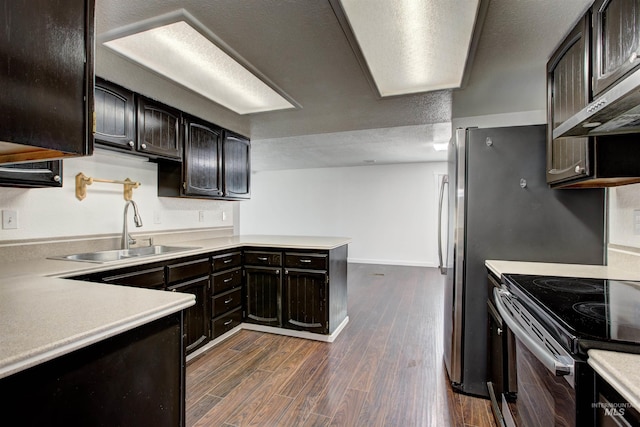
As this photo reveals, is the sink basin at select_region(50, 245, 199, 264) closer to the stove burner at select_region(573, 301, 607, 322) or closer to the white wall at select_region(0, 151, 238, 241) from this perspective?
the white wall at select_region(0, 151, 238, 241)

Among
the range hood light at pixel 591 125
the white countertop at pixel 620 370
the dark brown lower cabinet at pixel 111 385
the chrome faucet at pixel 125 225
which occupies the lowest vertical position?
the dark brown lower cabinet at pixel 111 385

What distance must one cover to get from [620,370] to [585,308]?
0.44 meters

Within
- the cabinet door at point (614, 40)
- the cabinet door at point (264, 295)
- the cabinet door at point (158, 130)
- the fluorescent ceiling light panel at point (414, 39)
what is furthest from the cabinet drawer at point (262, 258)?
the cabinet door at point (614, 40)

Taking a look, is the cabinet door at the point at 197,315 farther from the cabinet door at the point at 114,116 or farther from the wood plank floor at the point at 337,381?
the cabinet door at the point at 114,116

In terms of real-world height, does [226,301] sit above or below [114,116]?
below

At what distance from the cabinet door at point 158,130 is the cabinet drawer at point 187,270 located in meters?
0.95

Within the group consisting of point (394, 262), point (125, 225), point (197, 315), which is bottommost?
point (394, 262)

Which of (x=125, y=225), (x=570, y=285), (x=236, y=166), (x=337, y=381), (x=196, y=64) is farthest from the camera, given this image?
(x=236, y=166)

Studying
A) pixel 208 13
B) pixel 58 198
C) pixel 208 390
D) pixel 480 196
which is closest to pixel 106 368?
pixel 208 390

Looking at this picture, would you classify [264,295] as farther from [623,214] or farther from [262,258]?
[623,214]

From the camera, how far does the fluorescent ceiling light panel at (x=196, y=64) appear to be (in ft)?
5.74

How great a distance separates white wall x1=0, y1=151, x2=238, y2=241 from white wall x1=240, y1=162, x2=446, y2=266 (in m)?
4.31

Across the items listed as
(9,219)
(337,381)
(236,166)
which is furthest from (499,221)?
(9,219)

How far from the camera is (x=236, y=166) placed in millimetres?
3506
